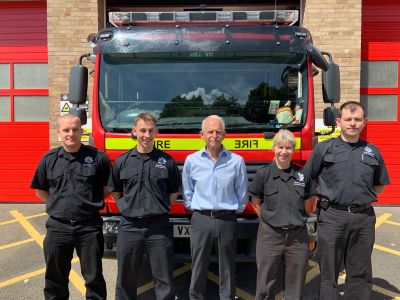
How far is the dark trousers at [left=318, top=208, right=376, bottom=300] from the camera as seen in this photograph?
10.4ft

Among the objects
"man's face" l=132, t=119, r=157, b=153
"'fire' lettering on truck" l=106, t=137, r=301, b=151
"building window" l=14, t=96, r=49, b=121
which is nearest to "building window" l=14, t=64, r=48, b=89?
"building window" l=14, t=96, r=49, b=121

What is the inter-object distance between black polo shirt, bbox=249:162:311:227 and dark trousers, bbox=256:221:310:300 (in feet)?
0.28

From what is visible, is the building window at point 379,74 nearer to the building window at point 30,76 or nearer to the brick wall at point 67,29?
the brick wall at point 67,29

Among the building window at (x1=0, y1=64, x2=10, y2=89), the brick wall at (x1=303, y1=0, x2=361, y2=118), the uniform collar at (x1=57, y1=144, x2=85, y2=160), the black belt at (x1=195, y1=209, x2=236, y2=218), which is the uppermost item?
the brick wall at (x1=303, y1=0, x2=361, y2=118)

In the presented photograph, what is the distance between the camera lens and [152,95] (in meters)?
3.82

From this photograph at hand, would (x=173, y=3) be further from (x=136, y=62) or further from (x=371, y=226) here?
(x=371, y=226)

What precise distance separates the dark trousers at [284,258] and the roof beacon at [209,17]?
2115mm

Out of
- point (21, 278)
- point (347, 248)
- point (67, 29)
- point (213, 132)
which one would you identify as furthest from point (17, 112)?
point (347, 248)

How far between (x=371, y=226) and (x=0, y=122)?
7.90 meters

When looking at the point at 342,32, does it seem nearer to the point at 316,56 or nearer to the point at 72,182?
the point at 316,56

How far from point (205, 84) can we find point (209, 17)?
0.73 m

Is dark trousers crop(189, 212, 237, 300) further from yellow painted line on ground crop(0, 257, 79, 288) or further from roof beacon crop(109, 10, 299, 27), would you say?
yellow painted line on ground crop(0, 257, 79, 288)

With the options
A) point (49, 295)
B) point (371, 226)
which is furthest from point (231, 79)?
point (49, 295)

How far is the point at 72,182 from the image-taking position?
3.11 metres
